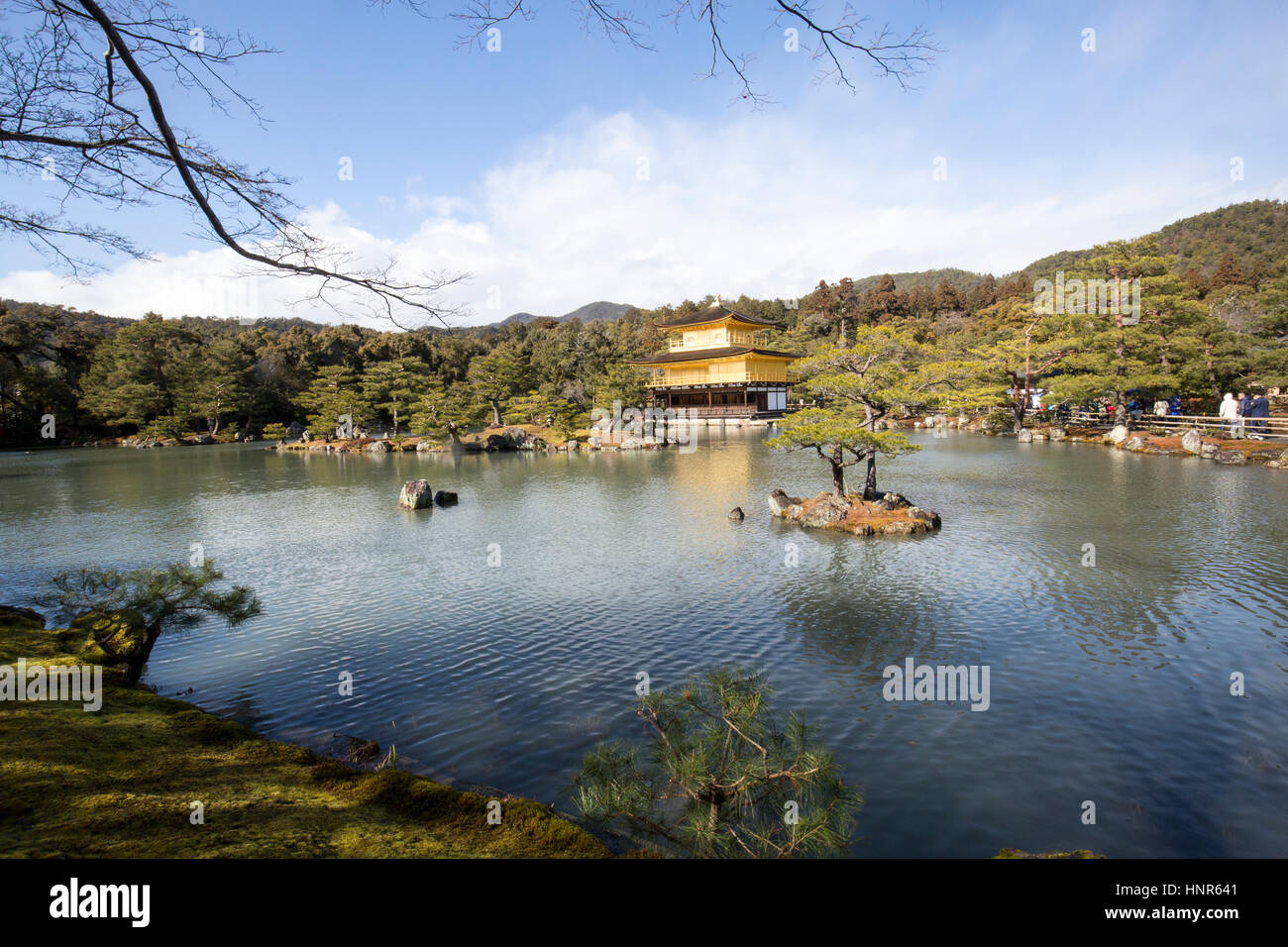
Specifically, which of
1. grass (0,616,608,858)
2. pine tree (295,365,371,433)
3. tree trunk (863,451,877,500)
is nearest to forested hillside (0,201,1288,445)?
pine tree (295,365,371,433)

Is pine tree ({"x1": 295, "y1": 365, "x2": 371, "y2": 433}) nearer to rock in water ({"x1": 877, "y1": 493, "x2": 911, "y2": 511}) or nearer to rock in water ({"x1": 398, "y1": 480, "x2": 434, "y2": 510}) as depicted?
rock in water ({"x1": 398, "y1": 480, "x2": 434, "y2": 510})

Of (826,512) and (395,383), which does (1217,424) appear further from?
(395,383)

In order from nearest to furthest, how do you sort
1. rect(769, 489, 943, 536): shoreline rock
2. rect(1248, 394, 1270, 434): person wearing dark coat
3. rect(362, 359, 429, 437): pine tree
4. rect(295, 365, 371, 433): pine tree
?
rect(769, 489, 943, 536): shoreline rock, rect(1248, 394, 1270, 434): person wearing dark coat, rect(362, 359, 429, 437): pine tree, rect(295, 365, 371, 433): pine tree

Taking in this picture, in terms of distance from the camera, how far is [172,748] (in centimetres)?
454

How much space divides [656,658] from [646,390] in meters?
37.0

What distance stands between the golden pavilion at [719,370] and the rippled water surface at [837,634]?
2797 cm

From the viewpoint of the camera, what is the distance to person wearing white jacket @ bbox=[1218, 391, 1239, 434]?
24.4m

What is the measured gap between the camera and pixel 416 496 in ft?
59.7

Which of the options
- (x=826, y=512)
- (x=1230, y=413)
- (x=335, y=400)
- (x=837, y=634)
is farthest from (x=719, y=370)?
(x=837, y=634)

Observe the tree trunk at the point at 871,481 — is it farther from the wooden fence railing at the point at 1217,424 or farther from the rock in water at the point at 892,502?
the wooden fence railing at the point at 1217,424

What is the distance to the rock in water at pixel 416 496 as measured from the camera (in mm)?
18188

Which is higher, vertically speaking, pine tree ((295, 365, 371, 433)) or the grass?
pine tree ((295, 365, 371, 433))

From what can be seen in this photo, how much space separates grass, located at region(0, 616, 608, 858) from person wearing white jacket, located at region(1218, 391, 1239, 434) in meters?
31.4

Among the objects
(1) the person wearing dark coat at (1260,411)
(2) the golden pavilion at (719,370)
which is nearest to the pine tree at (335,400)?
(2) the golden pavilion at (719,370)
